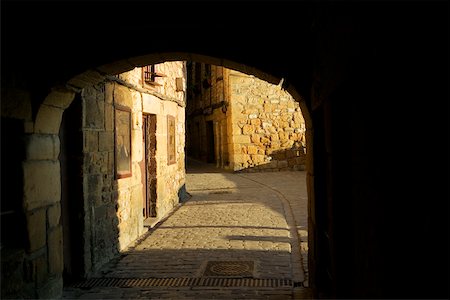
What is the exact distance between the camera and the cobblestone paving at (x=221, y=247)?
3.99m

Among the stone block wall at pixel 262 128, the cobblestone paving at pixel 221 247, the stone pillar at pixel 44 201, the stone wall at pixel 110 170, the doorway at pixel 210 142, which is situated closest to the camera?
the stone pillar at pixel 44 201

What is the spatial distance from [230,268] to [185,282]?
0.66 metres

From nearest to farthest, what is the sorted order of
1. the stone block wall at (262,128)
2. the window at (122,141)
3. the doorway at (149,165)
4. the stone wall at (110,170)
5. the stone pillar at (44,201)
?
the stone pillar at (44,201) → the stone wall at (110,170) → the window at (122,141) → the doorway at (149,165) → the stone block wall at (262,128)

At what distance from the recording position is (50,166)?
138 inches

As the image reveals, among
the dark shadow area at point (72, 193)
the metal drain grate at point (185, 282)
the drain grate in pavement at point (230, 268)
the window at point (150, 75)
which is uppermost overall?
the window at point (150, 75)

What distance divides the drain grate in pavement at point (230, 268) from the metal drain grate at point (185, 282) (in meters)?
0.14

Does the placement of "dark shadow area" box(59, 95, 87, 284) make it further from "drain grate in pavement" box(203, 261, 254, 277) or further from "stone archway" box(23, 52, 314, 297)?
"drain grate in pavement" box(203, 261, 254, 277)

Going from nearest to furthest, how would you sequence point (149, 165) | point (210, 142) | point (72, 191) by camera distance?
point (72, 191) < point (149, 165) < point (210, 142)

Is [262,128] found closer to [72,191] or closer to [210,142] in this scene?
[210,142]

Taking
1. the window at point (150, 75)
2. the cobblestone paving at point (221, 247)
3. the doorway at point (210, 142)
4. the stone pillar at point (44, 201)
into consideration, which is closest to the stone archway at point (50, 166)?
the stone pillar at point (44, 201)

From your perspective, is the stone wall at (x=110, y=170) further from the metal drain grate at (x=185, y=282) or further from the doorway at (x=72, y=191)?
the metal drain grate at (x=185, y=282)

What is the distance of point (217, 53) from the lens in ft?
11.1

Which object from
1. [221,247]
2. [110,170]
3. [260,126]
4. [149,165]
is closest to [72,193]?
[110,170]

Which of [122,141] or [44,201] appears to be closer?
[44,201]
